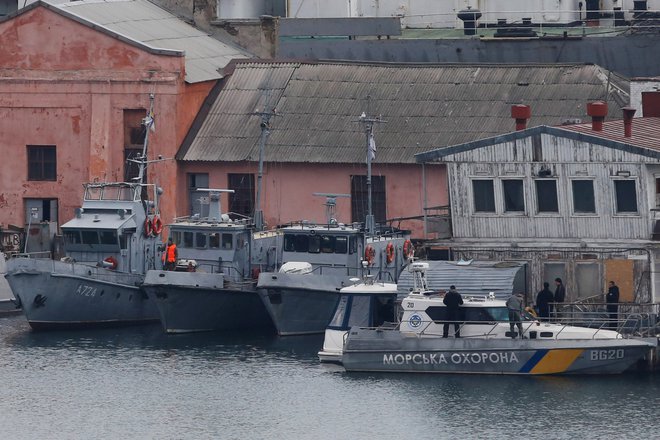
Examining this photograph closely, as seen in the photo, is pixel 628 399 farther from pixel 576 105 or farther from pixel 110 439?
pixel 576 105

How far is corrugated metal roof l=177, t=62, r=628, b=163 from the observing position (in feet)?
246

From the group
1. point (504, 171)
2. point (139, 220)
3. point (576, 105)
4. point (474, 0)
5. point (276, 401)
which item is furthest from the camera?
point (474, 0)

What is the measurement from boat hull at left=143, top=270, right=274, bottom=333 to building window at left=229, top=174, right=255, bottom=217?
8739 mm

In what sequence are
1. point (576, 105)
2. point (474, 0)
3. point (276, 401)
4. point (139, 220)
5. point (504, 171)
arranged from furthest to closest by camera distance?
point (474, 0) → point (576, 105) → point (139, 220) → point (504, 171) → point (276, 401)

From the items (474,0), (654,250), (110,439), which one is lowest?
(110,439)

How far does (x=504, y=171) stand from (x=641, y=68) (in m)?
23.5

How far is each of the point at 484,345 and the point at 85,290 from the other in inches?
625

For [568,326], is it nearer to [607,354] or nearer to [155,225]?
[607,354]

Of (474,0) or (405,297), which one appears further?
(474,0)

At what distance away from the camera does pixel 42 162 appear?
78.3m

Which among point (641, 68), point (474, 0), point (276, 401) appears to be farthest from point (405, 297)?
point (474, 0)

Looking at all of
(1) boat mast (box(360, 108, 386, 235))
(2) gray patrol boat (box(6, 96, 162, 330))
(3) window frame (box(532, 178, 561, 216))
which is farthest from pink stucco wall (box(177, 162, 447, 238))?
(3) window frame (box(532, 178, 561, 216))

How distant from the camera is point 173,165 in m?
77.3

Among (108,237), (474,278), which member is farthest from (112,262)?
(474,278)
